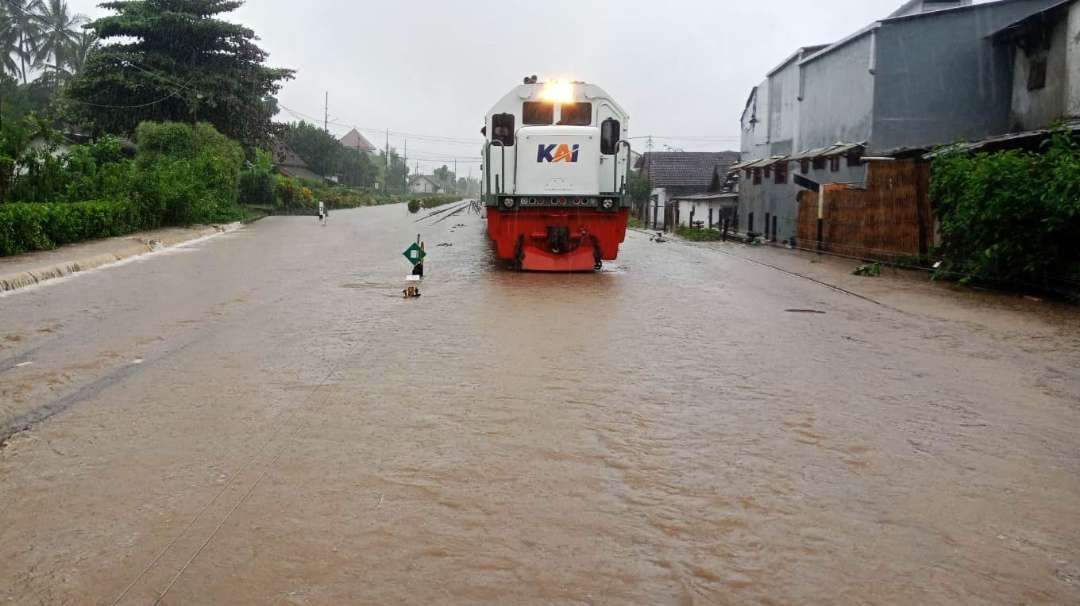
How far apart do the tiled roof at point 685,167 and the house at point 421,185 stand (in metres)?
116

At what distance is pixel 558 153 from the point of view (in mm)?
16094

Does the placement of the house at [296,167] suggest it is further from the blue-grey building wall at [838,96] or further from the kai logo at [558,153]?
the kai logo at [558,153]

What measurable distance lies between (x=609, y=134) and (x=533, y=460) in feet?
41.2

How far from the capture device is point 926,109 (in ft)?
85.0

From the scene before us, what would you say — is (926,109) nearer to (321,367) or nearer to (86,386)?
(321,367)

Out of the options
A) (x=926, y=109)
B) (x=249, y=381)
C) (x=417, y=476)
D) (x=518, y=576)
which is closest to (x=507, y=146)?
(x=249, y=381)

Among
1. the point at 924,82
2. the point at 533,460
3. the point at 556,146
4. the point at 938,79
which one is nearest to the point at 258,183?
the point at 924,82

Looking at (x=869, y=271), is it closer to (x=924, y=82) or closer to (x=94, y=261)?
(x=924, y=82)

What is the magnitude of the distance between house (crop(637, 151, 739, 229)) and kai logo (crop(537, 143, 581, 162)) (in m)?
43.4

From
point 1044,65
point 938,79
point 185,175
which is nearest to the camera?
point 1044,65

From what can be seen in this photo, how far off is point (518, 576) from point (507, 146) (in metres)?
13.5

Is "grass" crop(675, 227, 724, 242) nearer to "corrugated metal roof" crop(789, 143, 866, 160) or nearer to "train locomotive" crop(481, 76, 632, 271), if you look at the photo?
"corrugated metal roof" crop(789, 143, 866, 160)

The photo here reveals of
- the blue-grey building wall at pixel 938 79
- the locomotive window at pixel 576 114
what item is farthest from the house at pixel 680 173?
the locomotive window at pixel 576 114

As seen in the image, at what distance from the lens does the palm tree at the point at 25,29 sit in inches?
2447
